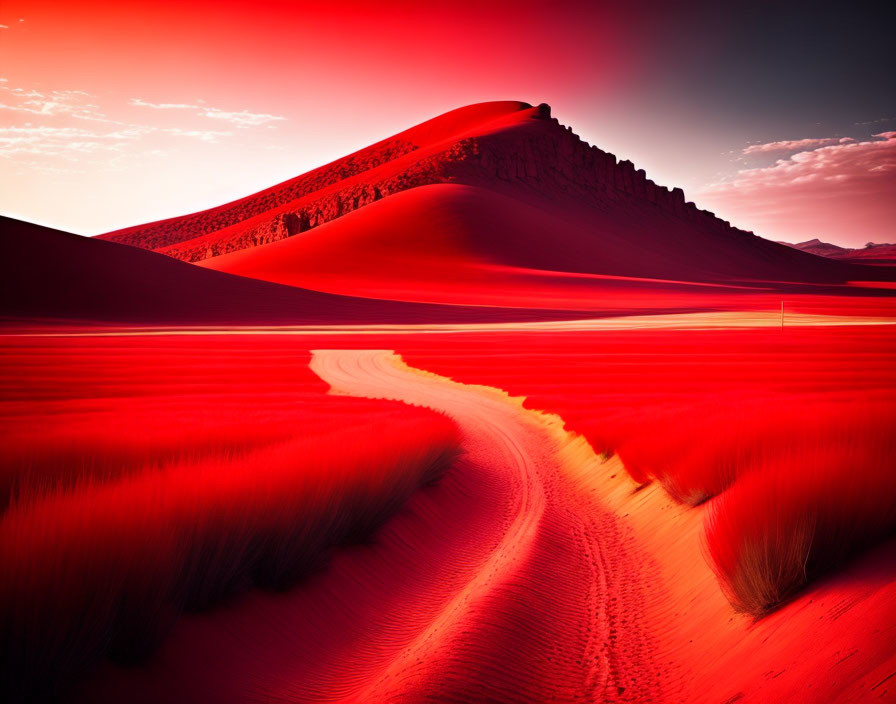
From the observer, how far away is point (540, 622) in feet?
16.5

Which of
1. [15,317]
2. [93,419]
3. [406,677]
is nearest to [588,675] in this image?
[406,677]

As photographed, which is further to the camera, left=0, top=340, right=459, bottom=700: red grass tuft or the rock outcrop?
the rock outcrop

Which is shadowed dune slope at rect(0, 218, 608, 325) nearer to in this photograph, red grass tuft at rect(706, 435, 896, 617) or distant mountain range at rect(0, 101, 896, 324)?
distant mountain range at rect(0, 101, 896, 324)

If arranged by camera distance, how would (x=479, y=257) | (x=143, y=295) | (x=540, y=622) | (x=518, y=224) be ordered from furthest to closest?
1. (x=518, y=224)
2. (x=479, y=257)
3. (x=143, y=295)
4. (x=540, y=622)

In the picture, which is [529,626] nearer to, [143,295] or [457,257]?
[143,295]

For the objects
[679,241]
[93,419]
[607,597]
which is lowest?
[607,597]

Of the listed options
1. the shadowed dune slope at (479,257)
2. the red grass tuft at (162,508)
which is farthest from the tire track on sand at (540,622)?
the shadowed dune slope at (479,257)

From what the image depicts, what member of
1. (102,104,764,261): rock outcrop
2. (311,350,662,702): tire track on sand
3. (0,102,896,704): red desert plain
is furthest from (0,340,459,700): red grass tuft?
(102,104,764,261): rock outcrop

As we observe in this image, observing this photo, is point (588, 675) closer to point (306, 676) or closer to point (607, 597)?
point (607, 597)

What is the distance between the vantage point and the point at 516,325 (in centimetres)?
5094

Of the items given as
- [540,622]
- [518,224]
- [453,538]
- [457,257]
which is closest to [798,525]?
[540,622]

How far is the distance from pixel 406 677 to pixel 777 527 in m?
2.70

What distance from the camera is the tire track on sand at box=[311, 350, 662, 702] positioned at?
162 inches

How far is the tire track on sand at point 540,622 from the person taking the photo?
411cm
